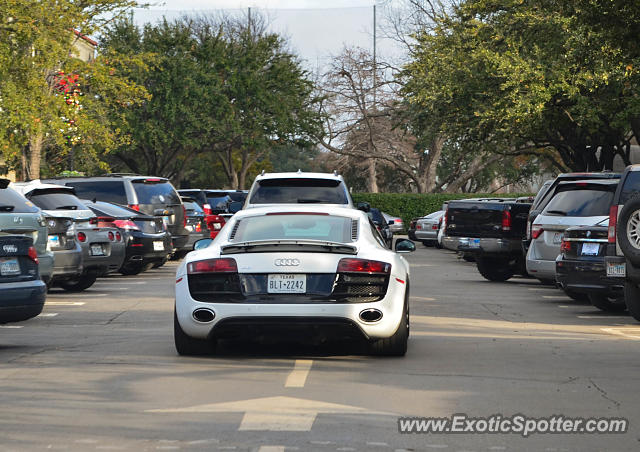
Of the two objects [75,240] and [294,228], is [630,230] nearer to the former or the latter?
[294,228]

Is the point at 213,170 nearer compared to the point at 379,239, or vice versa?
the point at 379,239

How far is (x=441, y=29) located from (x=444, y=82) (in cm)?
479

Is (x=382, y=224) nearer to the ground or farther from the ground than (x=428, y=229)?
farther from the ground

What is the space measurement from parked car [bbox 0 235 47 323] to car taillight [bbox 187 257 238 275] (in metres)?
1.98

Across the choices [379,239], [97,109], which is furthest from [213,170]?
[379,239]

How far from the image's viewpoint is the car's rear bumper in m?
11.2

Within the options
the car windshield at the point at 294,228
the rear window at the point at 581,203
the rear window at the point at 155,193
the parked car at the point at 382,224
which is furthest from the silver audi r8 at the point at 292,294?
the parked car at the point at 382,224

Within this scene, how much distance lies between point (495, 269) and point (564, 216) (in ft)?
17.2

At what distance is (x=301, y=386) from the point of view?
8.85 metres

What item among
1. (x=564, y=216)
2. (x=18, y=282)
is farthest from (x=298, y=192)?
(x=18, y=282)

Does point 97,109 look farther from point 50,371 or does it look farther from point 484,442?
point 484,442

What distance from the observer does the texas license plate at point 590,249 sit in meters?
15.8

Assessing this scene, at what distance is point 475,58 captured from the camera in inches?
1374

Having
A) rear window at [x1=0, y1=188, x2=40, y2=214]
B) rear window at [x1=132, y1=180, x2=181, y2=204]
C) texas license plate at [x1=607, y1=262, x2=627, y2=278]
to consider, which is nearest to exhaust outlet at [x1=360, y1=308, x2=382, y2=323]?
texas license plate at [x1=607, y1=262, x2=627, y2=278]
